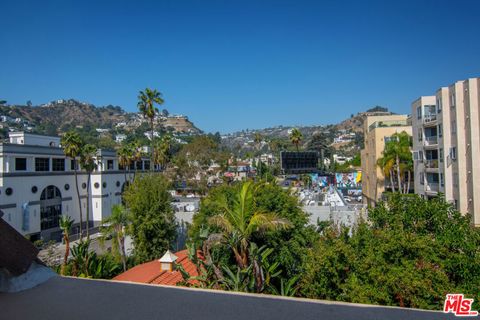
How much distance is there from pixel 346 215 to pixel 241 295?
19327 mm

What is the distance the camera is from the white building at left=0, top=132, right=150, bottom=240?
30.2 metres

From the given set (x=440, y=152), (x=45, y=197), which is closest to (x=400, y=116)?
(x=440, y=152)

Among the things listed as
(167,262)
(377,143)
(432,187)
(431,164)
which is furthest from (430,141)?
(167,262)

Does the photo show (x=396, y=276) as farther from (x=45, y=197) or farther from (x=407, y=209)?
(x=45, y=197)

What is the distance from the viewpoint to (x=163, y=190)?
73.0ft

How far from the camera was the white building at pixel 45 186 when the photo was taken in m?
30.2

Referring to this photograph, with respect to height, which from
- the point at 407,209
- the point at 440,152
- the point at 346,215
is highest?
the point at 440,152

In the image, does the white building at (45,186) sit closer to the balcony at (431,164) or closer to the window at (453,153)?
the balcony at (431,164)

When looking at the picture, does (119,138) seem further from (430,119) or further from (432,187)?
(432,187)

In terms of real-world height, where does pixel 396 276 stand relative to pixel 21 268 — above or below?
below

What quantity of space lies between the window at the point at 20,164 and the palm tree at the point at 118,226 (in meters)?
16.2

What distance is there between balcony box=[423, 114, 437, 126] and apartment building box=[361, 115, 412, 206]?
7758 millimetres

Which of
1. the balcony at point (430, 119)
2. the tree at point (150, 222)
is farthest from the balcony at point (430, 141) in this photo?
the tree at point (150, 222)

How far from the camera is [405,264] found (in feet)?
28.3
